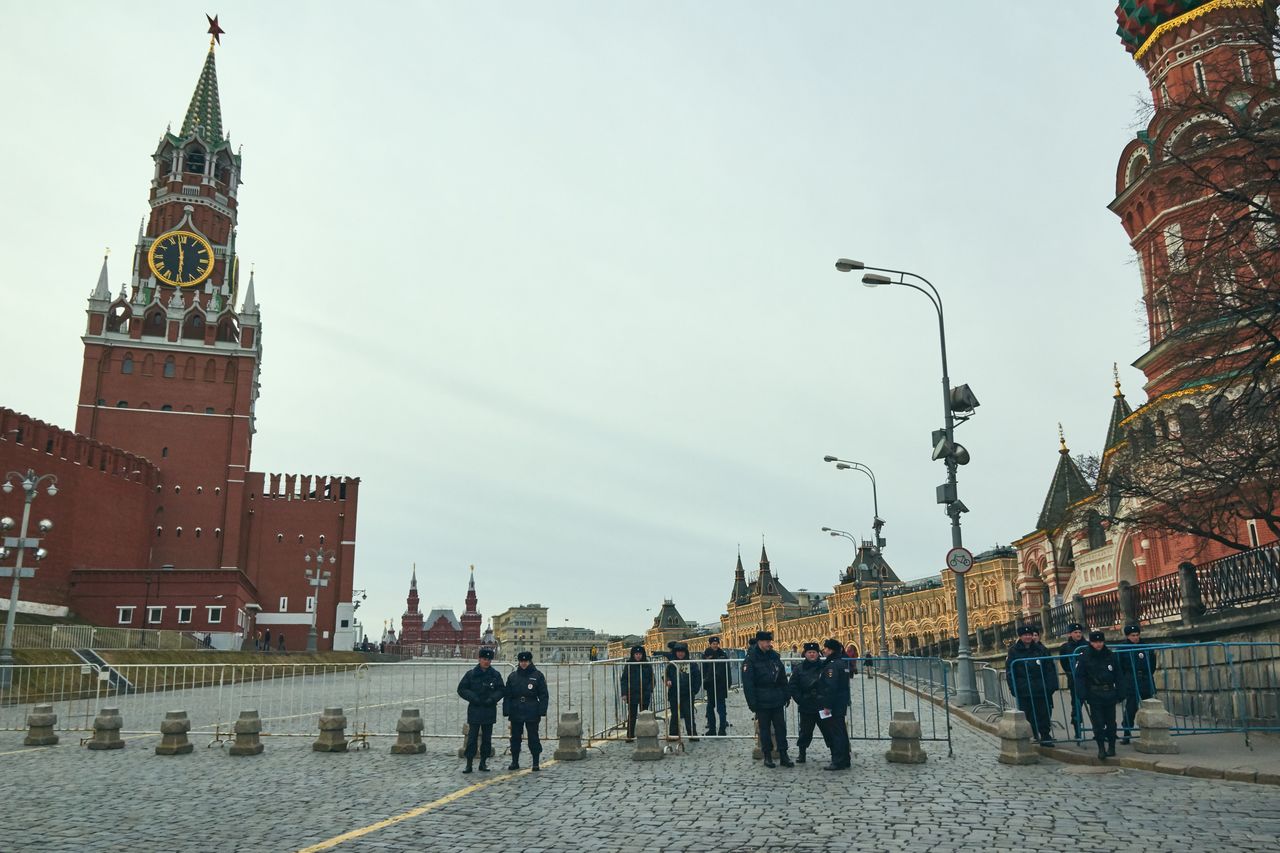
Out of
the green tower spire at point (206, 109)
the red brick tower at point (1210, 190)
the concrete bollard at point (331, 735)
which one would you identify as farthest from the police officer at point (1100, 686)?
the green tower spire at point (206, 109)

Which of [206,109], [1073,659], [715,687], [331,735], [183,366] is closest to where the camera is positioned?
[1073,659]

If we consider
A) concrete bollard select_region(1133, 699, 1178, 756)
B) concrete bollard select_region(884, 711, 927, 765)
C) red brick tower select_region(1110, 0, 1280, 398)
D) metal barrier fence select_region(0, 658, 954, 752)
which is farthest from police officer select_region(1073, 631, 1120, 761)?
red brick tower select_region(1110, 0, 1280, 398)

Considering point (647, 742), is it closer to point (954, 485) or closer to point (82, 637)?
point (954, 485)

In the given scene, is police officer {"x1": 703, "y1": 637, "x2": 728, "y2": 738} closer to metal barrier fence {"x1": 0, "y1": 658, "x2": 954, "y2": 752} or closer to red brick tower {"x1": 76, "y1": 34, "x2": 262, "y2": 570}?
metal barrier fence {"x1": 0, "y1": 658, "x2": 954, "y2": 752}

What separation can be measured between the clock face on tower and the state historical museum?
0.08 meters

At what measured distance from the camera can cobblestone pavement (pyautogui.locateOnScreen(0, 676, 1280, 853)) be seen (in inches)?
290

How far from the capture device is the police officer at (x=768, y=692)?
11641mm

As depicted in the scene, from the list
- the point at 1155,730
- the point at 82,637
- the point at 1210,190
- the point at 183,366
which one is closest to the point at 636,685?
the point at 1155,730

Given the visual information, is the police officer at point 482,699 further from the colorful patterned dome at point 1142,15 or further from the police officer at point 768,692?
the colorful patterned dome at point 1142,15

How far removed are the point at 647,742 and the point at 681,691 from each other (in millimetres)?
1948

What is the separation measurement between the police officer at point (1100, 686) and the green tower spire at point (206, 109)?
272ft

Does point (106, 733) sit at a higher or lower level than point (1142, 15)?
lower

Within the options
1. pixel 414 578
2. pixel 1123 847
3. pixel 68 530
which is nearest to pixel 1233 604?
pixel 1123 847

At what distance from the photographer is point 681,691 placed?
14.5 meters
